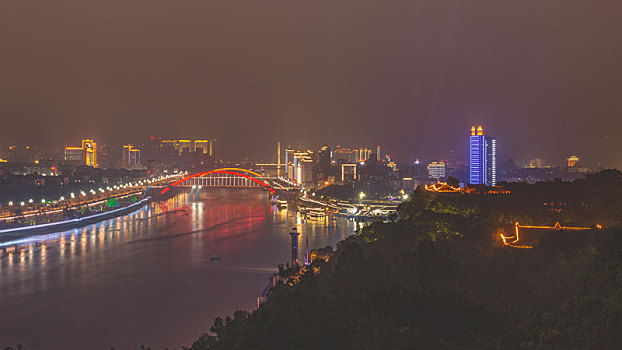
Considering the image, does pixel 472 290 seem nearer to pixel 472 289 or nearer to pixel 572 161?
pixel 472 289

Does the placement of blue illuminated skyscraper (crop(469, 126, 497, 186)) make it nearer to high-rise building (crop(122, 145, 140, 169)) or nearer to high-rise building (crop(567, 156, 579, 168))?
high-rise building (crop(567, 156, 579, 168))

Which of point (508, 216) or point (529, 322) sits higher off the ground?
point (508, 216)

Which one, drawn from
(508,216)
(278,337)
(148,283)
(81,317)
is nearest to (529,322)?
(278,337)

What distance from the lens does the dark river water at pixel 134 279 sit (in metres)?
7.76

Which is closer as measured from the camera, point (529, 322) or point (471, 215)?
point (529, 322)

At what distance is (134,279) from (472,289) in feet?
26.3

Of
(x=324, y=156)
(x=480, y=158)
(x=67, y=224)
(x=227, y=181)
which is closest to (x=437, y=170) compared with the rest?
(x=324, y=156)

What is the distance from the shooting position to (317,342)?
11.4 feet

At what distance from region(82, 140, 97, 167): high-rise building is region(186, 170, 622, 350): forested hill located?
169ft

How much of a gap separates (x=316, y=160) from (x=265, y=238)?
29560 millimetres

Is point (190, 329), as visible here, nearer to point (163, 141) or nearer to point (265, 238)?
point (265, 238)

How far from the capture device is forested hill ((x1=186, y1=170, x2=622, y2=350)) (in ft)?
11.0

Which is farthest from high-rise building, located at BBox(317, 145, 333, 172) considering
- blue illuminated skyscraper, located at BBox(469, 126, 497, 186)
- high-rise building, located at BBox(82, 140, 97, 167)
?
high-rise building, located at BBox(82, 140, 97, 167)

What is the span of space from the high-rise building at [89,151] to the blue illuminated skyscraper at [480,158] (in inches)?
1676
